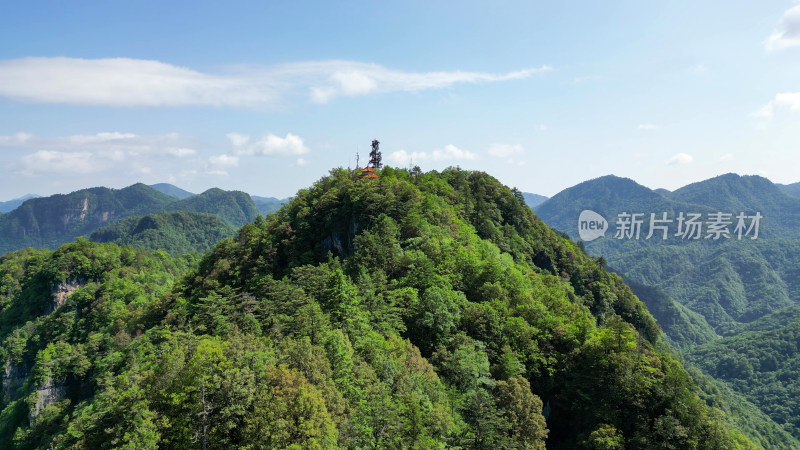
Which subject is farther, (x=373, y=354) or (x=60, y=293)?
(x=60, y=293)

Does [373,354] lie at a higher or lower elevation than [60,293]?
higher

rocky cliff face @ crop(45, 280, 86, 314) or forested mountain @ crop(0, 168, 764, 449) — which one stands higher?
forested mountain @ crop(0, 168, 764, 449)

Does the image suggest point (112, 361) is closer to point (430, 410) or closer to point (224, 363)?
point (224, 363)

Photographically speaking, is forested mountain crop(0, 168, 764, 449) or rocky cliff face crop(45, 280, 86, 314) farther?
rocky cliff face crop(45, 280, 86, 314)

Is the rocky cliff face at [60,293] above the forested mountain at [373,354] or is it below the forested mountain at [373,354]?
below

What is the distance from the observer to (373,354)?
33.0 m

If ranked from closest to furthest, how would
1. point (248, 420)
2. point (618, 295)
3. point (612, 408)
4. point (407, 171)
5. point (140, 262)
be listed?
point (248, 420) → point (612, 408) → point (618, 295) → point (407, 171) → point (140, 262)

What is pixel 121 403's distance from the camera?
85.3 feet

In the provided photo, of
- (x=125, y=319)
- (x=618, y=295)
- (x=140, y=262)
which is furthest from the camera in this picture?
(x=140, y=262)

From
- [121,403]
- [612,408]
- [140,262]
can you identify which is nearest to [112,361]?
[121,403]

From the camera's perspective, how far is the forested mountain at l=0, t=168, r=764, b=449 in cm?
2553

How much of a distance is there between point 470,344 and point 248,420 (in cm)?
2216

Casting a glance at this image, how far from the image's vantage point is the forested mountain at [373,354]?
25531mm

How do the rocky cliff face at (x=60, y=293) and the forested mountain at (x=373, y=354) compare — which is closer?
the forested mountain at (x=373, y=354)
